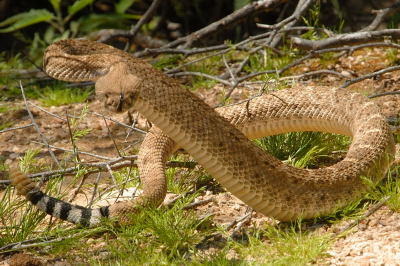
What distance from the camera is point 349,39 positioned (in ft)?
21.5

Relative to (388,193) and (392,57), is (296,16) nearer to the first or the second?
(392,57)

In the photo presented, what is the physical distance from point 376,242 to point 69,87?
5.43 m

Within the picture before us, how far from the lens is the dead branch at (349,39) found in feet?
21.1

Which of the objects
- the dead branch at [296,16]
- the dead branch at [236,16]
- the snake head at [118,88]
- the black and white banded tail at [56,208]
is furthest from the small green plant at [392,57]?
the black and white banded tail at [56,208]

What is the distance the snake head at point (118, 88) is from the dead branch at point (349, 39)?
10.2 feet

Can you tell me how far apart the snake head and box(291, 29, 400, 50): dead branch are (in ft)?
10.2

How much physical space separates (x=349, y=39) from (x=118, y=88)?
3388mm

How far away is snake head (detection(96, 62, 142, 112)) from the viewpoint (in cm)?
399

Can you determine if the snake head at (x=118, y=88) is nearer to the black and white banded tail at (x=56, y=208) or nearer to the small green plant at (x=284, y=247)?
the black and white banded tail at (x=56, y=208)

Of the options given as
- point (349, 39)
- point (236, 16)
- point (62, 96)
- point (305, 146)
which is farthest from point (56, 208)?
point (236, 16)

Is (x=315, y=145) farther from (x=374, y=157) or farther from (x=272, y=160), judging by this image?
(x=272, y=160)

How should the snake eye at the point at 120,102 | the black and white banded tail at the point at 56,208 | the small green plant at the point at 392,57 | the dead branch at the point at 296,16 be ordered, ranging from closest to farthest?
the snake eye at the point at 120,102, the black and white banded tail at the point at 56,208, the dead branch at the point at 296,16, the small green plant at the point at 392,57

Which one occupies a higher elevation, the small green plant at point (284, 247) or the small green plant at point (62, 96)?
the small green plant at point (284, 247)

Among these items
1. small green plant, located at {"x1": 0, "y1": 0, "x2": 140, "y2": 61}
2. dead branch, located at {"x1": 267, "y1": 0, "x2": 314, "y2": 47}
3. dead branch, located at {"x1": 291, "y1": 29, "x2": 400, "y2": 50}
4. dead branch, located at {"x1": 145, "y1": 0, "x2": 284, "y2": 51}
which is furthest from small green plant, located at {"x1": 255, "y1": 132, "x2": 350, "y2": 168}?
small green plant, located at {"x1": 0, "y1": 0, "x2": 140, "y2": 61}
